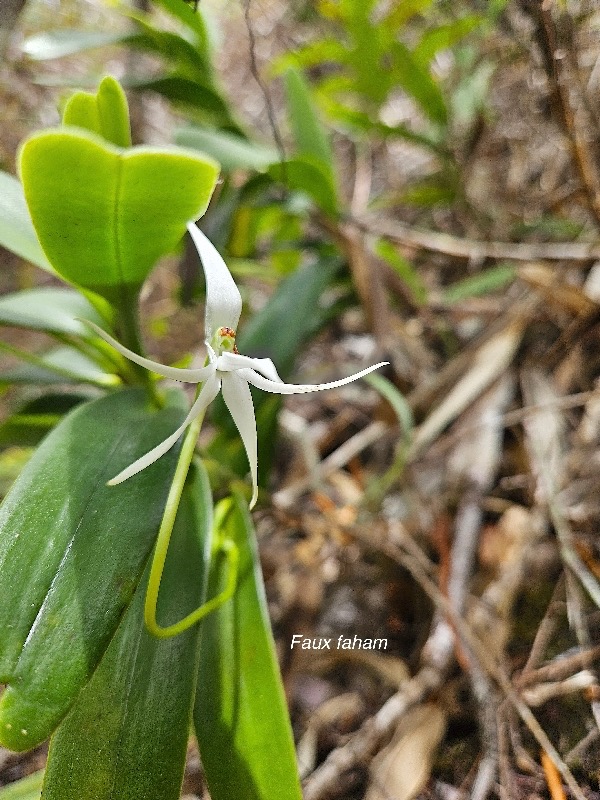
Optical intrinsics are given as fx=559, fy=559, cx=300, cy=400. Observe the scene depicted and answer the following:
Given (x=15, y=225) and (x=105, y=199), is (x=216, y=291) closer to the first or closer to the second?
(x=105, y=199)

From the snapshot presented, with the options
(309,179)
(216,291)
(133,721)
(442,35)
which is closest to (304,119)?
(309,179)

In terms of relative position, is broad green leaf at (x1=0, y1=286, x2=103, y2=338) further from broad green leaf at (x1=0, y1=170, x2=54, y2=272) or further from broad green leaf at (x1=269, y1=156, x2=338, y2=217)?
broad green leaf at (x1=269, y1=156, x2=338, y2=217)

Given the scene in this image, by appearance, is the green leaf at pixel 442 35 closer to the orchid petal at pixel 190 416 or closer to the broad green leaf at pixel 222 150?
the broad green leaf at pixel 222 150

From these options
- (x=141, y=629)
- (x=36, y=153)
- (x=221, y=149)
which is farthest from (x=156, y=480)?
(x=221, y=149)

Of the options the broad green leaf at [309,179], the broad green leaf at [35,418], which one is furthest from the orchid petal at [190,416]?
the broad green leaf at [309,179]

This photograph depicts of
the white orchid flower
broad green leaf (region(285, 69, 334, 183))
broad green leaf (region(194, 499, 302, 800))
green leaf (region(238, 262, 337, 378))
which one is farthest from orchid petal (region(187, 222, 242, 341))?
broad green leaf (region(285, 69, 334, 183))

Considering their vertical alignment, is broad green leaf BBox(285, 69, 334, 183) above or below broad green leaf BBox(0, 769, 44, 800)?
above
